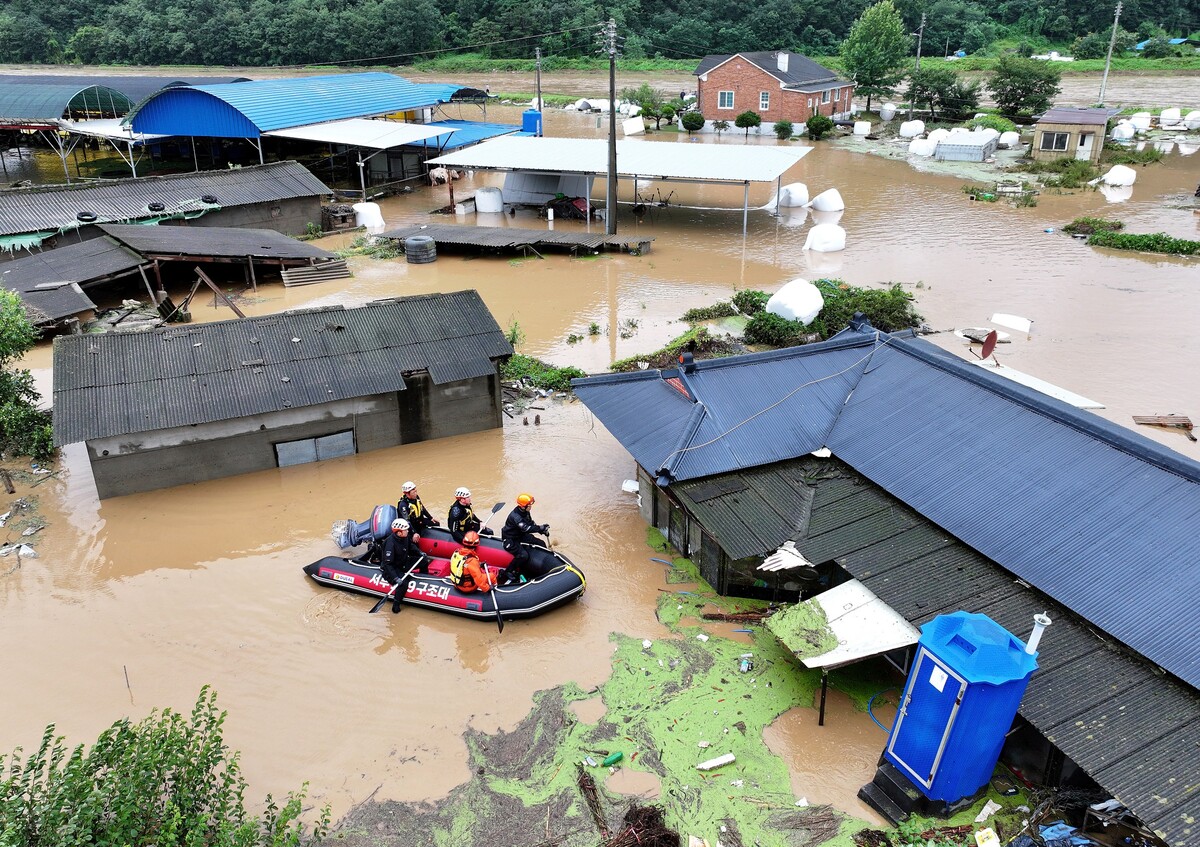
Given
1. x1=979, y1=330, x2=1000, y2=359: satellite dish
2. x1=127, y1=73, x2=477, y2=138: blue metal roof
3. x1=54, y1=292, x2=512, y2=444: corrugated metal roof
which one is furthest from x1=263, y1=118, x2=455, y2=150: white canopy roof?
x1=979, y1=330, x2=1000, y2=359: satellite dish

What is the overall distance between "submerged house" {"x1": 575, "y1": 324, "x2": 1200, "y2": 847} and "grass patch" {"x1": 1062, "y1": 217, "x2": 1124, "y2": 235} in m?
18.6

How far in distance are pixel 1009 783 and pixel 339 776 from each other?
21.9 ft

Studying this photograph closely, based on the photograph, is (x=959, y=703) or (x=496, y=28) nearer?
(x=959, y=703)

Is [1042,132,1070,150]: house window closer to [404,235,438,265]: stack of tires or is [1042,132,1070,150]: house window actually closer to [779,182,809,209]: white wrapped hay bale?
[779,182,809,209]: white wrapped hay bale

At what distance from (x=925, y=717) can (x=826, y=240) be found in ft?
69.8

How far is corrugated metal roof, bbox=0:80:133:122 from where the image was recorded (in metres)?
36.8

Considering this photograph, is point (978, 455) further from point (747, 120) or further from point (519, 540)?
point (747, 120)

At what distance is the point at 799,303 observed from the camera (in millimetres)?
19750

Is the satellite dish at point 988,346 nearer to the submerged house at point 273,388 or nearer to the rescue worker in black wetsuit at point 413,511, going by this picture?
the submerged house at point 273,388

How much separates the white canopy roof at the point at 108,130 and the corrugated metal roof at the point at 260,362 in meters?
24.4

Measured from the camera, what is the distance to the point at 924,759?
25.5 ft

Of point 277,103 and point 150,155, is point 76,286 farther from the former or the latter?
point 150,155

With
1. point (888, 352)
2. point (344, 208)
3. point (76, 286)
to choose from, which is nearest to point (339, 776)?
point (888, 352)

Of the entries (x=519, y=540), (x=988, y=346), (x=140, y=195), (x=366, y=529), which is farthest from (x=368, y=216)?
(x=519, y=540)
